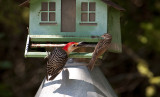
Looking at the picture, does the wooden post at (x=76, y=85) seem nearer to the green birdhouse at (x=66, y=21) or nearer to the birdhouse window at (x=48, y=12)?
the green birdhouse at (x=66, y=21)

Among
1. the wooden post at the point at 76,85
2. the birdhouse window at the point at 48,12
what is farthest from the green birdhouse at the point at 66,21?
the wooden post at the point at 76,85

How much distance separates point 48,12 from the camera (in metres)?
3.66

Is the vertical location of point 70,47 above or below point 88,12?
below

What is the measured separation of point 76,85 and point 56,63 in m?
0.25

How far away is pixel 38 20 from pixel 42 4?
151mm

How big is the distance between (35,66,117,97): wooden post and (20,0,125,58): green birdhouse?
0.26 m

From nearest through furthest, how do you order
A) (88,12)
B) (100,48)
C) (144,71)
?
1. (100,48)
2. (88,12)
3. (144,71)

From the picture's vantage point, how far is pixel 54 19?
366 cm

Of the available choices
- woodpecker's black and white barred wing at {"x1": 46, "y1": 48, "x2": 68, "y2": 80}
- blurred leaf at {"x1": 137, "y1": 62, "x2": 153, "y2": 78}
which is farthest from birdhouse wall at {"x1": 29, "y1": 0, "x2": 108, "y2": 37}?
blurred leaf at {"x1": 137, "y1": 62, "x2": 153, "y2": 78}

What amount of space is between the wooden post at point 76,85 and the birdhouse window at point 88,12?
0.42 metres

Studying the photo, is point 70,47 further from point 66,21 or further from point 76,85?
point 66,21

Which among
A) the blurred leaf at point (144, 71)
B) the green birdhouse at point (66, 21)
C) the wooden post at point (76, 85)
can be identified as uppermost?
the green birdhouse at point (66, 21)

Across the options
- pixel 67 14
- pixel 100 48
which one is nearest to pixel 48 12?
pixel 67 14

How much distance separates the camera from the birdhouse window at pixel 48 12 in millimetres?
3651
